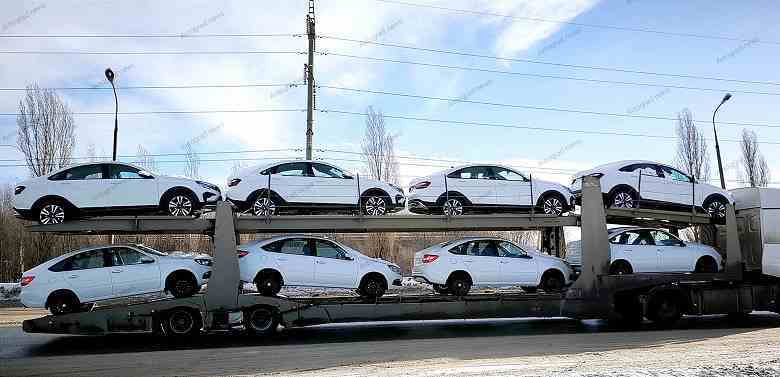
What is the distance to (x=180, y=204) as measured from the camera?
36.3 feet

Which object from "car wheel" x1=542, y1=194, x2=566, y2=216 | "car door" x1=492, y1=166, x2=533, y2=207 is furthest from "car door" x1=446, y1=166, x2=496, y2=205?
"car wheel" x1=542, y1=194, x2=566, y2=216

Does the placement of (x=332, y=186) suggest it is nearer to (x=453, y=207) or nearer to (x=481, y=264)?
(x=453, y=207)

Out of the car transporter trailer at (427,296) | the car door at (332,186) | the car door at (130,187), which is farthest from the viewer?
the car door at (332,186)

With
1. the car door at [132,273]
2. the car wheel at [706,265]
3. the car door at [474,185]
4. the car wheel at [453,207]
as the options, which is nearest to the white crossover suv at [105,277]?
the car door at [132,273]

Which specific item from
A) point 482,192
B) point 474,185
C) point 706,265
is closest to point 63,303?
point 474,185

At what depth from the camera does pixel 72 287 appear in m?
10.4

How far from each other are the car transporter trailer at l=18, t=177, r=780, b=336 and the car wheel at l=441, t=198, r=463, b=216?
216 mm

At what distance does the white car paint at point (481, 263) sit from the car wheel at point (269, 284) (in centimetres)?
281

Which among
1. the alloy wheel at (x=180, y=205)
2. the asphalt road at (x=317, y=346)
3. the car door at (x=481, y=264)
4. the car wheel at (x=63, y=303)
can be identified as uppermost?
the alloy wheel at (x=180, y=205)

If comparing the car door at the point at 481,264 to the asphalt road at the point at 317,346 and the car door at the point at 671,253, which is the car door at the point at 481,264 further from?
the car door at the point at 671,253

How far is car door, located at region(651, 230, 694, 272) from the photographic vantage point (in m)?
12.9

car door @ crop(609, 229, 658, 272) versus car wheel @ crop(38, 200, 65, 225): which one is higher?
car wheel @ crop(38, 200, 65, 225)

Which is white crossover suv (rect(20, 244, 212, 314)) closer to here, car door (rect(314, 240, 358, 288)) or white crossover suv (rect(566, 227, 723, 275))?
car door (rect(314, 240, 358, 288))

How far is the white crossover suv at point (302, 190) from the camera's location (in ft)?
37.2
